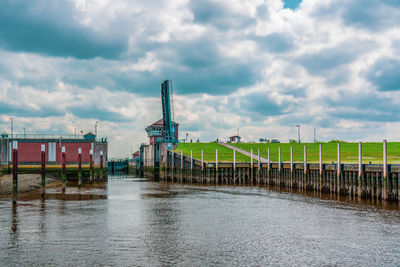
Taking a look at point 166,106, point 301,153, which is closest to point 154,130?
point 166,106

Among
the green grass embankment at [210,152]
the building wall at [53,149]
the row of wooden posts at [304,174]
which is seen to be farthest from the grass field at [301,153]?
the building wall at [53,149]

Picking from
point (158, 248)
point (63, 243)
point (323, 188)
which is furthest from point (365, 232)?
point (323, 188)

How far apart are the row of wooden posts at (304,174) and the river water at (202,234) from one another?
338 centimetres

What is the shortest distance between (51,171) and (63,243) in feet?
227

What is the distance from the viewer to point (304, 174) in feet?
158

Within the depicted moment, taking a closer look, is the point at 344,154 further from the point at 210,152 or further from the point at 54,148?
the point at 54,148

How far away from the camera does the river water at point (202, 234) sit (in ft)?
57.9

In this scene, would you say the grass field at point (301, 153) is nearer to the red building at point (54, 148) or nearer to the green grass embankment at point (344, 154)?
the green grass embankment at point (344, 154)

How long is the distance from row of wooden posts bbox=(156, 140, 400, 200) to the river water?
3.38m

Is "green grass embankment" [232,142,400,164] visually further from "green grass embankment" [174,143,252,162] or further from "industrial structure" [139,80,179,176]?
"industrial structure" [139,80,179,176]

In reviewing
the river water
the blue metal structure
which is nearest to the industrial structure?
the blue metal structure

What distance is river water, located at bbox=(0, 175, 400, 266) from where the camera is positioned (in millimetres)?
17641

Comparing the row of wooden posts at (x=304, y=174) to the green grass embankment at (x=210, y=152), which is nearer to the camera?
the row of wooden posts at (x=304, y=174)

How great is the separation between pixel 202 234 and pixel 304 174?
28139 mm
